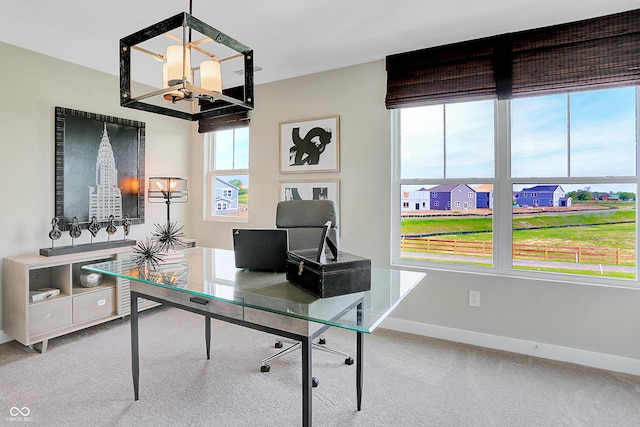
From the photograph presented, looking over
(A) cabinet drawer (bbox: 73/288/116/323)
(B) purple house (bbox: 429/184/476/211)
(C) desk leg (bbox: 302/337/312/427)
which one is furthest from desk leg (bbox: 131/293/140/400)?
(B) purple house (bbox: 429/184/476/211)

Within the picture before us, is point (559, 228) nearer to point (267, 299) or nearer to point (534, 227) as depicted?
point (534, 227)

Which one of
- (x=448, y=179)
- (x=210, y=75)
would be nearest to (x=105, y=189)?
(x=210, y=75)

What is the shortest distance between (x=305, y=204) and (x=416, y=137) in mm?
1340

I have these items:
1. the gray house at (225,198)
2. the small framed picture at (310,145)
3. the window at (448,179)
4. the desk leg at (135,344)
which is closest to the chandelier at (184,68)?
the desk leg at (135,344)

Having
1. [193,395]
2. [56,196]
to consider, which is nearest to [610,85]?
[193,395]

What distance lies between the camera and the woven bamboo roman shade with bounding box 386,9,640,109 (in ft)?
7.57

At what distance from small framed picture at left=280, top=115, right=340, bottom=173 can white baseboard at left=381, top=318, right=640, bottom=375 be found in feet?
5.40

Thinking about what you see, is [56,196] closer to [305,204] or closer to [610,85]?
[305,204]

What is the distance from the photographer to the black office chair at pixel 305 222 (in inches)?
96.0

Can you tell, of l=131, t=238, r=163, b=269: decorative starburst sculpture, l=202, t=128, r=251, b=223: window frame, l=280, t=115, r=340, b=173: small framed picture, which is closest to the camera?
l=131, t=238, r=163, b=269: decorative starburst sculpture

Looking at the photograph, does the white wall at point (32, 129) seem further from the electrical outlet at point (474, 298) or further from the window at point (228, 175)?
the electrical outlet at point (474, 298)

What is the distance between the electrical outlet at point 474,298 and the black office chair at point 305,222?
1.14 metres

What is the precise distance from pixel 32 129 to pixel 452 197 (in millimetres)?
3756

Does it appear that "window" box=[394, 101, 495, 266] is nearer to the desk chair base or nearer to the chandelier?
the desk chair base
